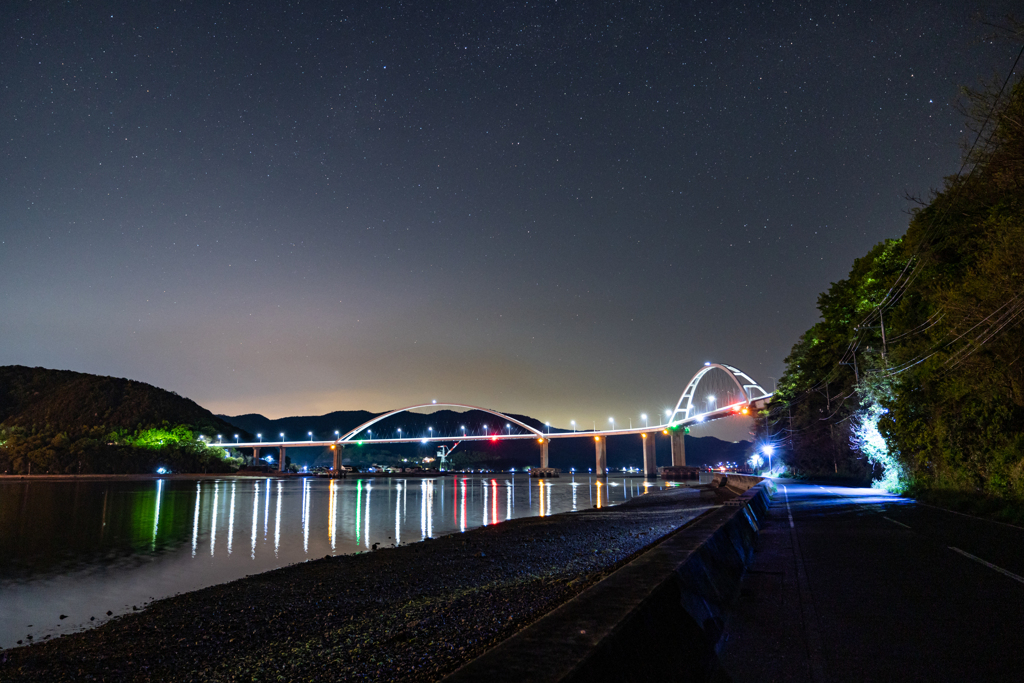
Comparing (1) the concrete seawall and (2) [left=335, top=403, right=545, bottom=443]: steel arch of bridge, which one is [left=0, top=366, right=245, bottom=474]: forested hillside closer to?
(2) [left=335, top=403, right=545, bottom=443]: steel arch of bridge

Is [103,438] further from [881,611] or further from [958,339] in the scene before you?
[881,611]

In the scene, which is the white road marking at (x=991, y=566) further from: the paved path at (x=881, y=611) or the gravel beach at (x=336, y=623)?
the gravel beach at (x=336, y=623)

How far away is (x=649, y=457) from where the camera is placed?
473ft

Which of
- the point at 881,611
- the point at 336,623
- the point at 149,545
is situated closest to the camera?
the point at 881,611

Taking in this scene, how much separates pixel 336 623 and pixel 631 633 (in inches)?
298

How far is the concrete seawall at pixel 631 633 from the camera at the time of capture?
2.78 meters

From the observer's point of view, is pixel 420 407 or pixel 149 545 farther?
pixel 420 407

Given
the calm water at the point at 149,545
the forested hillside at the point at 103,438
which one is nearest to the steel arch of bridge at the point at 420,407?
the forested hillside at the point at 103,438

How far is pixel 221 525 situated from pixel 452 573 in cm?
2566

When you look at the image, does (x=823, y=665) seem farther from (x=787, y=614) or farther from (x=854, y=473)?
(x=854, y=473)

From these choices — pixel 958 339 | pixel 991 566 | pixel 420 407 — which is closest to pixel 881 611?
pixel 991 566

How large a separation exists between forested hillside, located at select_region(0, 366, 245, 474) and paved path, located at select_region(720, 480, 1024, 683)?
167084 millimetres

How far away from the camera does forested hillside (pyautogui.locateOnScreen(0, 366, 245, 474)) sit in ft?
481

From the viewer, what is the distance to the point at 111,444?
Result: 15275 centimetres
